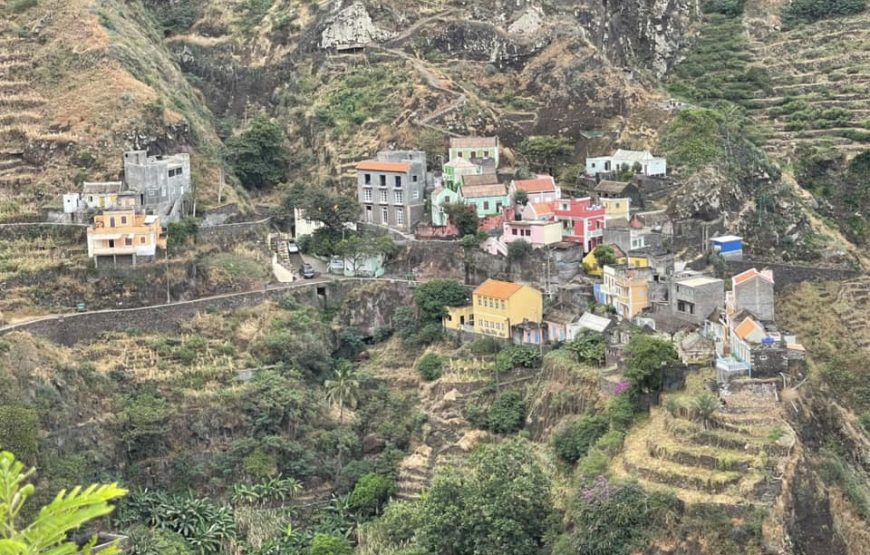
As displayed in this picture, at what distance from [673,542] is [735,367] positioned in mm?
7123

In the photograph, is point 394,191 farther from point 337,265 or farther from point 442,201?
point 337,265

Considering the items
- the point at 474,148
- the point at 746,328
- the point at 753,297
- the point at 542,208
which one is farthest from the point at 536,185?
the point at 746,328

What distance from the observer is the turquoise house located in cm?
5712

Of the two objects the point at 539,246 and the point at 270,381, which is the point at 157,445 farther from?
the point at 539,246

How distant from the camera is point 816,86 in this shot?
71562mm

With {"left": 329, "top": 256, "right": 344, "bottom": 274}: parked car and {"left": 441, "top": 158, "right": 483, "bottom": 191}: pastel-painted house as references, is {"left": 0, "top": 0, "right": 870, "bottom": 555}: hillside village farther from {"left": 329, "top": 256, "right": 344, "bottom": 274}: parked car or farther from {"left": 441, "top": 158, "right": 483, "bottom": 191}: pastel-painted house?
{"left": 441, "top": 158, "right": 483, "bottom": 191}: pastel-painted house

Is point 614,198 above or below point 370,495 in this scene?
above

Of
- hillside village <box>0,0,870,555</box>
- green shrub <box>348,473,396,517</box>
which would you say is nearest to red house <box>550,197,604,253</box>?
hillside village <box>0,0,870,555</box>

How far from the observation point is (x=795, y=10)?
77.4 m

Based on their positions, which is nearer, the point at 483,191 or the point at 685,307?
the point at 685,307

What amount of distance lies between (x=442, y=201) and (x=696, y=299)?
1408 centimetres

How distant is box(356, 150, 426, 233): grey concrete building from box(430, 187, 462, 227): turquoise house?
0.88 m

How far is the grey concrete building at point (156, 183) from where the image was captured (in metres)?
54.9

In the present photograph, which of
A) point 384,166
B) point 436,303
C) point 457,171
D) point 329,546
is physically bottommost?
point 329,546
